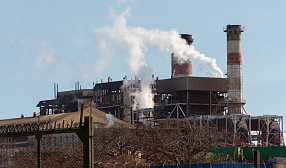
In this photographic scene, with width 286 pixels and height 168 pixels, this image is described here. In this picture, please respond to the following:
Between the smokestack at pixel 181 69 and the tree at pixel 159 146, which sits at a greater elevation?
the smokestack at pixel 181 69

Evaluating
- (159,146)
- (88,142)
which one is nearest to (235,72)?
(159,146)

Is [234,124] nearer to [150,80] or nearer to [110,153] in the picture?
[150,80]

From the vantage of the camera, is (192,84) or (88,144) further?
(192,84)

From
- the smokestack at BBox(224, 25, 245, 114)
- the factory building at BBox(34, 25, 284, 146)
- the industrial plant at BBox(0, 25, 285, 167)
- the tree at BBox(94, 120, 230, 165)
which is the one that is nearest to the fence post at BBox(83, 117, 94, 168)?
the tree at BBox(94, 120, 230, 165)

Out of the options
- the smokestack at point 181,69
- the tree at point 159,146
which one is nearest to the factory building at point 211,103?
the smokestack at point 181,69

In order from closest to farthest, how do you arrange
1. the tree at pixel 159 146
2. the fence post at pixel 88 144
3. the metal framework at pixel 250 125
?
1. the fence post at pixel 88 144
2. the tree at pixel 159 146
3. the metal framework at pixel 250 125

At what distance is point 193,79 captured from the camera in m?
95.2

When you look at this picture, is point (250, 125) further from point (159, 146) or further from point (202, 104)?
point (159, 146)

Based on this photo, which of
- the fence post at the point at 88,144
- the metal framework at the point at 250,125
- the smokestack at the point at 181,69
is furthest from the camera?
the smokestack at the point at 181,69

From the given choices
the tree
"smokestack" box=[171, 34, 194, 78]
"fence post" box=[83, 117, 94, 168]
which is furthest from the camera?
"smokestack" box=[171, 34, 194, 78]

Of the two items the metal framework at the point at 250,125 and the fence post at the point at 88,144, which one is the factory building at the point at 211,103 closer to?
the metal framework at the point at 250,125

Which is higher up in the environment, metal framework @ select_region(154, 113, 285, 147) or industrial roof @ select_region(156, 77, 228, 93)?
industrial roof @ select_region(156, 77, 228, 93)

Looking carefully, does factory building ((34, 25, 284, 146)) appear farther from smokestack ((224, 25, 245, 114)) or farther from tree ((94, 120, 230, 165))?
tree ((94, 120, 230, 165))

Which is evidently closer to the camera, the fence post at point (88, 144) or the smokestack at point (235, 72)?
the fence post at point (88, 144)
